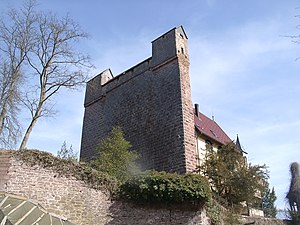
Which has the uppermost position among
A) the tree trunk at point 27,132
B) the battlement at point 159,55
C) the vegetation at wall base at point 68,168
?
the battlement at point 159,55

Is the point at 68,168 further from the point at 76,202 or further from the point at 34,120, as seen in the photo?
the point at 34,120

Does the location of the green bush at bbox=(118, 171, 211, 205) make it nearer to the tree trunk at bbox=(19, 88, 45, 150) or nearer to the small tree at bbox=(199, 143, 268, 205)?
the small tree at bbox=(199, 143, 268, 205)

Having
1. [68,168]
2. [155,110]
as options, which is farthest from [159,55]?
[68,168]

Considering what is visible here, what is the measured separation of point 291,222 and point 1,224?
64.2 ft

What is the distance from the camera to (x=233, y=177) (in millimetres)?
14992

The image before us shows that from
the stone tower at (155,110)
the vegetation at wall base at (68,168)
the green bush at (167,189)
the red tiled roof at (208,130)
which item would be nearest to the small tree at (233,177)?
the stone tower at (155,110)

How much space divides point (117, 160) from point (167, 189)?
3.55 meters

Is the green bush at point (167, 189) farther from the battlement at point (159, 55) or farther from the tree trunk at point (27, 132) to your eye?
the battlement at point (159, 55)

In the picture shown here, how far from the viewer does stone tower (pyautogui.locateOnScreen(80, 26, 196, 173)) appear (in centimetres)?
1458

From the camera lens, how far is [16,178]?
1007cm

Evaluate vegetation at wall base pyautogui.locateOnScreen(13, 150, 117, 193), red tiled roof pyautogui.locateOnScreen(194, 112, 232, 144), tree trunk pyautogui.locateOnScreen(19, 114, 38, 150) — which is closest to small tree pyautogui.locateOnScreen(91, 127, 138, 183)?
vegetation at wall base pyautogui.locateOnScreen(13, 150, 117, 193)

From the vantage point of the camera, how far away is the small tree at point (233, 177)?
1485 centimetres

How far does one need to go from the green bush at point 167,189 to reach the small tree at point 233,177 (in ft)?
12.1

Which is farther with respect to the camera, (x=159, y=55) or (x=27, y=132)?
(x=159, y=55)
